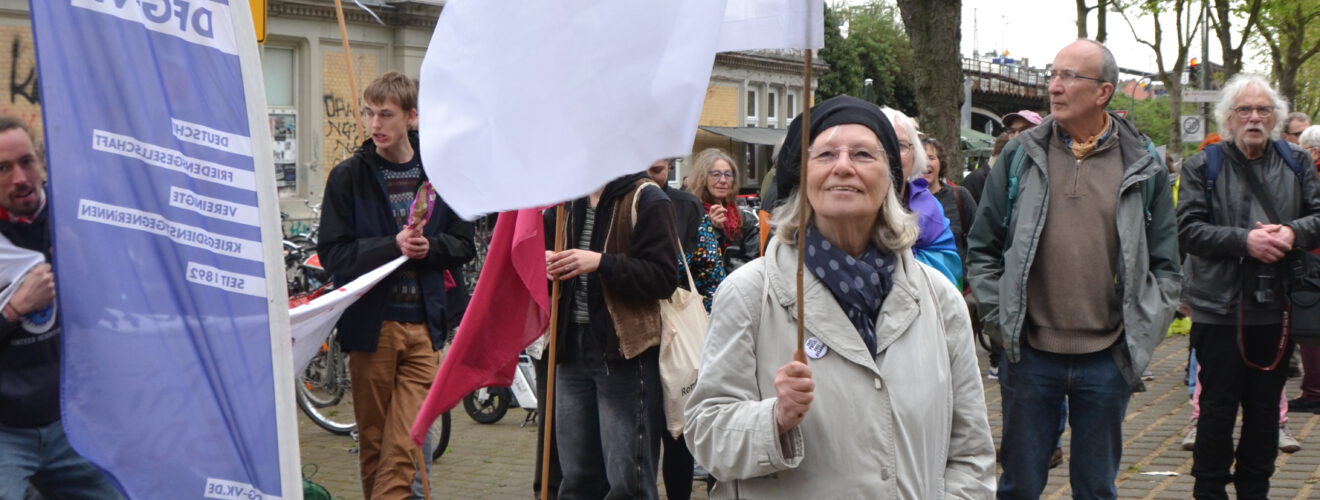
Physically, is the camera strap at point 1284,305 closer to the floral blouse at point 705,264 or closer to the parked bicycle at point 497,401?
the floral blouse at point 705,264

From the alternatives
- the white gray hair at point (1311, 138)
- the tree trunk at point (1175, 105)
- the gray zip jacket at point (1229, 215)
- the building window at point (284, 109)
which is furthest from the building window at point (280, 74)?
the gray zip jacket at point (1229, 215)

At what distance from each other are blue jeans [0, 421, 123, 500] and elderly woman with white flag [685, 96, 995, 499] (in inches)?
74.6

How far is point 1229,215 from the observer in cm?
641

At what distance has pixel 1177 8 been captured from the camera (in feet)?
101

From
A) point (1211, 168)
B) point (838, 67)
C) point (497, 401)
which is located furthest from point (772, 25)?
point (838, 67)

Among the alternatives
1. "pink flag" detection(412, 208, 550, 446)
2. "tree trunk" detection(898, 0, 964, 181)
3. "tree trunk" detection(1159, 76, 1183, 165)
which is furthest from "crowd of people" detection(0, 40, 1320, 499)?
"tree trunk" detection(1159, 76, 1183, 165)

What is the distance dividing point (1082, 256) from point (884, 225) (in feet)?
6.48

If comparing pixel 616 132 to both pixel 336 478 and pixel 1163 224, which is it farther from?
pixel 336 478

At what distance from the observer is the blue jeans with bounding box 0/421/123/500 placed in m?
4.15

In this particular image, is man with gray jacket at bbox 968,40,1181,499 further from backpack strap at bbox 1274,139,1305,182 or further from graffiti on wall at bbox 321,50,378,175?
graffiti on wall at bbox 321,50,378,175

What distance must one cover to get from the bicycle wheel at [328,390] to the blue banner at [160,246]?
6616 mm

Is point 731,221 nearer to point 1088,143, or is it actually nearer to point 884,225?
point 1088,143

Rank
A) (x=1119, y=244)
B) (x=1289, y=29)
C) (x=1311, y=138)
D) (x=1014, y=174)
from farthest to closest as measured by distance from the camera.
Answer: (x=1289, y=29) → (x=1311, y=138) → (x=1014, y=174) → (x=1119, y=244)

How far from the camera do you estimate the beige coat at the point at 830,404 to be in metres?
3.31
